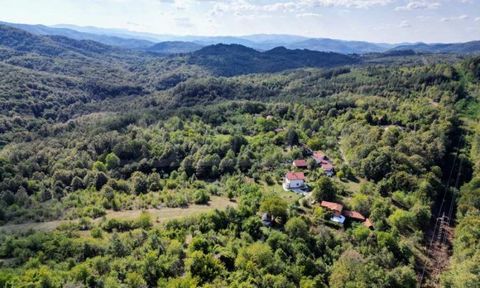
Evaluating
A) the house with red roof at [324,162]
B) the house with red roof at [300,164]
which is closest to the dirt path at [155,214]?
the house with red roof at [300,164]

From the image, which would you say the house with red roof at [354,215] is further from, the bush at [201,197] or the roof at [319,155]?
the roof at [319,155]

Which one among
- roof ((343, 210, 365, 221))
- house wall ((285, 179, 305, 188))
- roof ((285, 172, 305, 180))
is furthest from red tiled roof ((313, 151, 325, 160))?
roof ((343, 210, 365, 221))

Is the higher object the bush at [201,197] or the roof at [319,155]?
the roof at [319,155]

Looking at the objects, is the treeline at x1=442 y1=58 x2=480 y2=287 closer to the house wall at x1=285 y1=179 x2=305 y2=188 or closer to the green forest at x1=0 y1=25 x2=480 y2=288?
the green forest at x1=0 y1=25 x2=480 y2=288

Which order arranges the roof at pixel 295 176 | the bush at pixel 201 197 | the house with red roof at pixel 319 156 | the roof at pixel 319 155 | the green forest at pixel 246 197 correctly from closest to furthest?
the green forest at pixel 246 197, the bush at pixel 201 197, the roof at pixel 295 176, the house with red roof at pixel 319 156, the roof at pixel 319 155

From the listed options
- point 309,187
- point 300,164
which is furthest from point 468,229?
point 300,164

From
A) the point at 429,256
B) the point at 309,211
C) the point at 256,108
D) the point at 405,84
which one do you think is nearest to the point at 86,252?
the point at 309,211

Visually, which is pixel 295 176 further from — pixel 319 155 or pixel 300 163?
pixel 319 155
